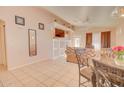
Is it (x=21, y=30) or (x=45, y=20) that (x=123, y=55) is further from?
(x=45, y=20)

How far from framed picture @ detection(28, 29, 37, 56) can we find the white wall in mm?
168

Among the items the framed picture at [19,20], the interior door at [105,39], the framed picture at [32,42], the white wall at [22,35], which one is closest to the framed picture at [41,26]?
the white wall at [22,35]

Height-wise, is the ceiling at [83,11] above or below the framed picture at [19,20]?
above

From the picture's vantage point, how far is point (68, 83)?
2.48 m

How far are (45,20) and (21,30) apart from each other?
1.81 m

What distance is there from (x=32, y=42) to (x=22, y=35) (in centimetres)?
64

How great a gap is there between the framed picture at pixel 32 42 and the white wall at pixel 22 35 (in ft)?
0.55

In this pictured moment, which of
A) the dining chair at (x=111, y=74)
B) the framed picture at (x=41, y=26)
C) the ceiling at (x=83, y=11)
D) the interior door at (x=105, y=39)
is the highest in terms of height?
the ceiling at (x=83, y=11)

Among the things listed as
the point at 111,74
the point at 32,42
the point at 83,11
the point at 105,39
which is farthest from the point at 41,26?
the point at 105,39

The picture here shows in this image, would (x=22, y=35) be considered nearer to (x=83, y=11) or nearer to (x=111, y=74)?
(x=83, y=11)

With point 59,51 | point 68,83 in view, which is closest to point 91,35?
point 59,51

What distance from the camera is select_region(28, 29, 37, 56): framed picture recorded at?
14.6ft

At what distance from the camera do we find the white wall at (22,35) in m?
3.53

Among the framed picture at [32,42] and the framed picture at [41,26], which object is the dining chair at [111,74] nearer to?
the framed picture at [32,42]
